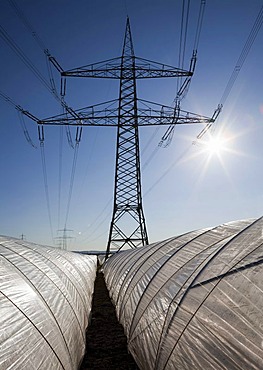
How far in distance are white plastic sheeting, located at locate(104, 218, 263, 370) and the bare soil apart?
57 centimetres

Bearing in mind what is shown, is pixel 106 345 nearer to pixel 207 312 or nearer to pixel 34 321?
pixel 34 321

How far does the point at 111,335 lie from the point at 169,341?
4.14 metres

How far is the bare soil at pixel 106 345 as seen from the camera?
579cm

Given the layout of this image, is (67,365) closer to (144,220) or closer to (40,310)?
(40,310)

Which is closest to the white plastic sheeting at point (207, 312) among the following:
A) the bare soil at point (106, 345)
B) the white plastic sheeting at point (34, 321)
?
the bare soil at point (106, 345)

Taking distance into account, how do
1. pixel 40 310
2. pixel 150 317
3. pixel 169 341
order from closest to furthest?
1. pixel 169 341
2. pixel 40 310
3. pixel 150 317

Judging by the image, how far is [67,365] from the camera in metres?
4.22

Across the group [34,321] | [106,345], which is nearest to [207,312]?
[34,321]

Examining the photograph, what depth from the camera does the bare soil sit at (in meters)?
5.79

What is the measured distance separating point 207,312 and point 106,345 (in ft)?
13.8

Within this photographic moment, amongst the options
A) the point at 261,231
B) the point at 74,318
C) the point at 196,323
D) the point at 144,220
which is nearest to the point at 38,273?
the point at 74,318

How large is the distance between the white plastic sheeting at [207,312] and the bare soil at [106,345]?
57cm

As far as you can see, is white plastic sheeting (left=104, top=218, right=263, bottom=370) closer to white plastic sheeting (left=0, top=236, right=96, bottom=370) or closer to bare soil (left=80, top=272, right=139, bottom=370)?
bare soil (left=80, top=272, right=139, bottom=370)

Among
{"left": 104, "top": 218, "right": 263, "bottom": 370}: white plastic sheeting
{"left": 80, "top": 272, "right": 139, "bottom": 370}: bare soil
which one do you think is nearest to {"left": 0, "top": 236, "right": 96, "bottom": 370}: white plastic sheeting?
{"left": 80, "top": 272, "right": 139, "bottom": 370}: bare soil
